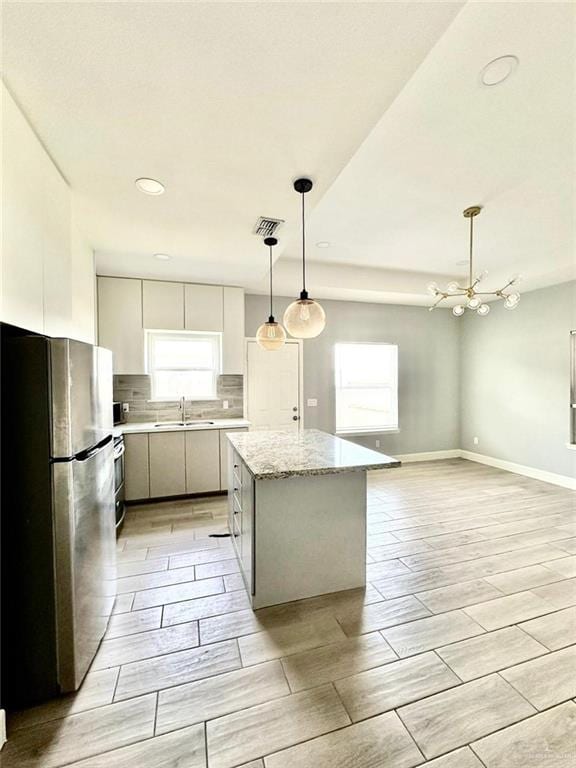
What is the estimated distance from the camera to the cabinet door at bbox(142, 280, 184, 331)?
4.01 meters

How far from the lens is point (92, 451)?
1743mm

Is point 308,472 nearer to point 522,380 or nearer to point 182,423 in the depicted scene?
point 182,423

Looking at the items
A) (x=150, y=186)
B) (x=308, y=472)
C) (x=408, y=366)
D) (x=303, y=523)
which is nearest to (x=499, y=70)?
(x=150, y=186)

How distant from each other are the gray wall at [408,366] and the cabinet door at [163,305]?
147 centimetres

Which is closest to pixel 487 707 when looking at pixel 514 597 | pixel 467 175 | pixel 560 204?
pixel 514 597

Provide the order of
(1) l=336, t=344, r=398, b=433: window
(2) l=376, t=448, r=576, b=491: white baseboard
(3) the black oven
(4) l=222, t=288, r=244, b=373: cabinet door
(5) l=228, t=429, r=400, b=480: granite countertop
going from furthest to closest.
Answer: (1) l=336, t=344, r=398, b=433: window, (2) l=376, t=448, r=576, b=491: white baseboard, (4) l=222, t=288, r=244, b=373: cabinet door, (3) the black oven, (5) l=228, t=429, r=400, b=480: granite countertop

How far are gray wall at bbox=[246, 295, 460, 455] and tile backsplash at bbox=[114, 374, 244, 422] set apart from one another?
114cm

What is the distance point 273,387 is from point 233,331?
3.53ft

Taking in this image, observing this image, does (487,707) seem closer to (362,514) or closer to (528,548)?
(362,514)

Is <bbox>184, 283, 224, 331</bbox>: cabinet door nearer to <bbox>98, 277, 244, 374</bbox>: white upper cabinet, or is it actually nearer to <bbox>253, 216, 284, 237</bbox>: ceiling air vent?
<bbox>98, 277, 244, 374</bbox>: white upper cabinet

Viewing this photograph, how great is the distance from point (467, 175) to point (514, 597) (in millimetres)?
2968

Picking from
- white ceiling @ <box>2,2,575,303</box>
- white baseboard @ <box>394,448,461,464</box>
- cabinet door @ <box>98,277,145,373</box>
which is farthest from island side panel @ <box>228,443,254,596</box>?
white baseboard @ <box>394,448,461,464</box>

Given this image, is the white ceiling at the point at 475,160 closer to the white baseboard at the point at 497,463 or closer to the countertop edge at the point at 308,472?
the countertop edge at the point at 308,472

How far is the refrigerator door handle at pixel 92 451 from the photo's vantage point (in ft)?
5.19
